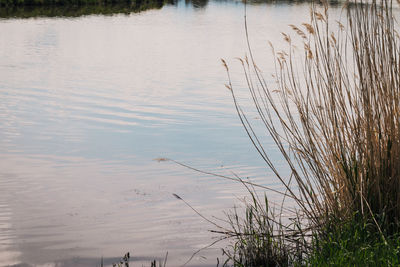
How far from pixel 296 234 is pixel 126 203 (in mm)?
2052

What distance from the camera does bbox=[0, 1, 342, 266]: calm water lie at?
16.6 ft

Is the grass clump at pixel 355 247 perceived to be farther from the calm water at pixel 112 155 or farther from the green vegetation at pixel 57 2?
the green vegetation at pixel 57 2

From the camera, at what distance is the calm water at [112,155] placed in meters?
5.05

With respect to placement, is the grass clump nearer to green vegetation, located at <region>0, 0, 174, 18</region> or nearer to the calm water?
the calm water

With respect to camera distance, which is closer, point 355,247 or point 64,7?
point 355,247

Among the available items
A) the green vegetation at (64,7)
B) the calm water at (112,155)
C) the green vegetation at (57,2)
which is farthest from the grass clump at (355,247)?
the green vegetation at (57,2)

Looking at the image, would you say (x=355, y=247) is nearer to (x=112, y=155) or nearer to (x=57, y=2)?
(x=112, y=155)

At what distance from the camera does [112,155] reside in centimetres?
796

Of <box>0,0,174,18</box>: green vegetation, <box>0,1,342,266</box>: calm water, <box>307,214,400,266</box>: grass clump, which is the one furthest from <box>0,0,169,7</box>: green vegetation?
<box>307,214,400,266</box>: grass clump

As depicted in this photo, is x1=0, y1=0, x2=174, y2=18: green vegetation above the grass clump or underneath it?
above

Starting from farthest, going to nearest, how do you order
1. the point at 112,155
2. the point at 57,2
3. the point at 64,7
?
the point at 57,2
the point at 64,7
the point at 112,155

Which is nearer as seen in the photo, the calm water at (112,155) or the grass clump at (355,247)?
the grass clump at (355,247)

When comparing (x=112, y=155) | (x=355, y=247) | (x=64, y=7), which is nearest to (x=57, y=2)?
(x=64, y=7)

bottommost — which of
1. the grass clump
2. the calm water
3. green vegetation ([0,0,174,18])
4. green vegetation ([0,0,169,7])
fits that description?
the calm water
